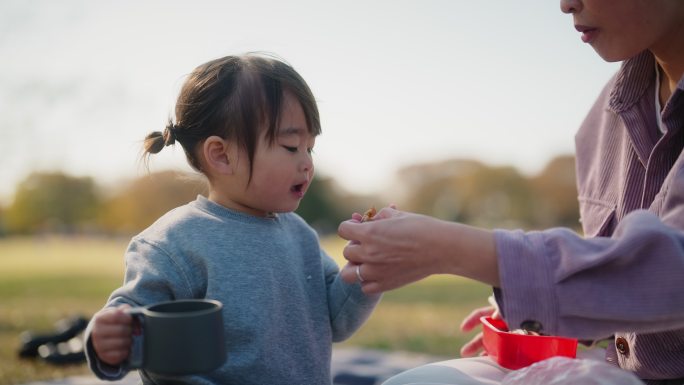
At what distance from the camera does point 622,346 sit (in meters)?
1.93

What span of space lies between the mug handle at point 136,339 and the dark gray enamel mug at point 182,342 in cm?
5

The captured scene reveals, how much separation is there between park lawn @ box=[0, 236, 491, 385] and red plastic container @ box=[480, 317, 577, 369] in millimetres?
2522

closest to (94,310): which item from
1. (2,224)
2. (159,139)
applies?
(159,139)

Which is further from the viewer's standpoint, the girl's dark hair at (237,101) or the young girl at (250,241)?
the girl's dark hair at (237,101)

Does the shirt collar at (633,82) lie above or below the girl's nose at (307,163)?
above

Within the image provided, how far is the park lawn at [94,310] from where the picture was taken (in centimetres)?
469

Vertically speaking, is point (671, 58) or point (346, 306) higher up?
point (671, 58)

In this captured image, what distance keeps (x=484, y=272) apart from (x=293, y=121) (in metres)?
0.91

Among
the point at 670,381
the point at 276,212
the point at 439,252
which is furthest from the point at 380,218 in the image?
the point at 670,381

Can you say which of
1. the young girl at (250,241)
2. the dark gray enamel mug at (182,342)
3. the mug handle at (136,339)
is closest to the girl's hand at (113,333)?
the mug handle at (136,339)

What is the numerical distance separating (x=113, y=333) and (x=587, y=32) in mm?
1605

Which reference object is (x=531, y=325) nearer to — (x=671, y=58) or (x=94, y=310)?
(x=671, y=58)

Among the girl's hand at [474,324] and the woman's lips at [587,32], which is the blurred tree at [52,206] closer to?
the girl's hand at [474,324]

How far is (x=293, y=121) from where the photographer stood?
2090 millimetres
